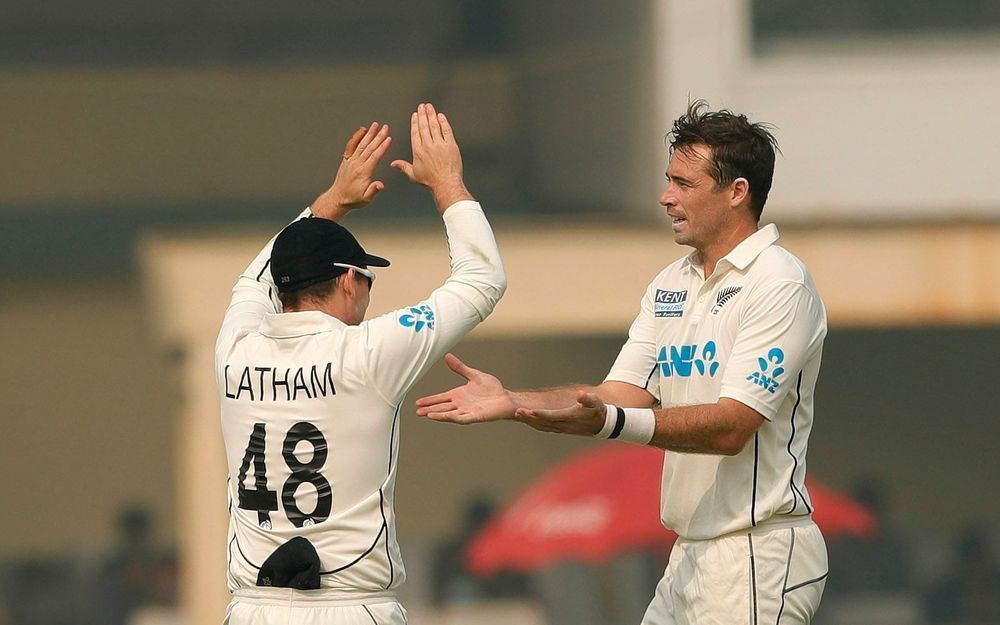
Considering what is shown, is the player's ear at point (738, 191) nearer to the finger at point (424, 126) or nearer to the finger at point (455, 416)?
the finger at point (424, 126)

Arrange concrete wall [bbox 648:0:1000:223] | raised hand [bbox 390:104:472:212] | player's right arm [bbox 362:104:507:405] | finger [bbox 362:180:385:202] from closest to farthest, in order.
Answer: player's right arm [bbox 362:104:507:405] < raised hand [bbox 390:104:472:212] < finger [bbox 362:180:385:202] < concrete wall [bbox 648:0:1000:223]

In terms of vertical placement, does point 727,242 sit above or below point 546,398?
above

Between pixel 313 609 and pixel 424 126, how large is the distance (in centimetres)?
137

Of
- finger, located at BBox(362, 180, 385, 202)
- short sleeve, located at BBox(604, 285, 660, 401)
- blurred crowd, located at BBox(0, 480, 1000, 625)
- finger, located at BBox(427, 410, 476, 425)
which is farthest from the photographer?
blurred crowd, located at BBox(0, 480, 1000, 625)

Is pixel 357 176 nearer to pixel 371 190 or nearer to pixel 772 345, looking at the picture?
pixel 371 190

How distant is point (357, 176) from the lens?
505 centimetres

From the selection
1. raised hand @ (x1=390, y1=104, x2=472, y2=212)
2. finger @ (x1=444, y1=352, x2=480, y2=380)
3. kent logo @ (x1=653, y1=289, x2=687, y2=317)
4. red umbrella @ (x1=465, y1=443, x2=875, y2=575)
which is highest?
raised hand @ (x1=390, y1=104, x2=472, y2=212)

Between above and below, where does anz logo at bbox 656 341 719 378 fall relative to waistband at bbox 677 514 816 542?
above

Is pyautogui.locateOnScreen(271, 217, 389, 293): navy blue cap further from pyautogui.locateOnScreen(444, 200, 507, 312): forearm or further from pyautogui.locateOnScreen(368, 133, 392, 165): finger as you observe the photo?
pyautogui.locateOnScreen(368, 133, 392, 165): finger

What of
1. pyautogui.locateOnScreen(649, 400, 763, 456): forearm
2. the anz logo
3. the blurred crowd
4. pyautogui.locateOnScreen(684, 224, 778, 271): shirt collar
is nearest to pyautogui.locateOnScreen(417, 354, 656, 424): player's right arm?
pyautogui.locateOnScreen(649, 400, 763, 456): forearm

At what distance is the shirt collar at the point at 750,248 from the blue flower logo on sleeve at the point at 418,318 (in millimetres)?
909

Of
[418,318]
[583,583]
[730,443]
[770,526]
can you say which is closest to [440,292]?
[418,318]

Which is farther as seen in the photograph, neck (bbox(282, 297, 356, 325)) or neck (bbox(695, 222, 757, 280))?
neck (bbox(695, 222, 757, 280))

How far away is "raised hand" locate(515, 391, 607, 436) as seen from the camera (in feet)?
14.4
